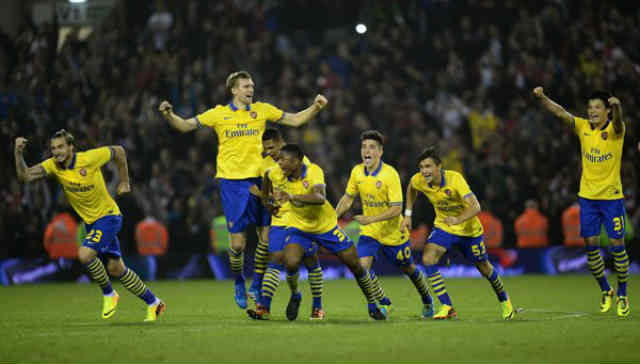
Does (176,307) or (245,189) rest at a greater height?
(245,189)

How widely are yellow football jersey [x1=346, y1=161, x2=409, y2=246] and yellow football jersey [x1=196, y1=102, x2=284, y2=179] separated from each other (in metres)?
1.28

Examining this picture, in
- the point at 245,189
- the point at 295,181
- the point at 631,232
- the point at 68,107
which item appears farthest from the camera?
the point at 68,107

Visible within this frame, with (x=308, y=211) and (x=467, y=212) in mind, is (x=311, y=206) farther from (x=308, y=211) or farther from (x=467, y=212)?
(x=467, y=212)

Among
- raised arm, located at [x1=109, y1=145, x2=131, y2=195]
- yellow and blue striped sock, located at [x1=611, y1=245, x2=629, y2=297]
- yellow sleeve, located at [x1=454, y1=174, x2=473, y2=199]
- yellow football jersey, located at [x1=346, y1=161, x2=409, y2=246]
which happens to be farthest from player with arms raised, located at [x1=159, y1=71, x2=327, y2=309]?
yellow and blue striped sock, located at [x1=611, y1=245, x2=629, y2=297]

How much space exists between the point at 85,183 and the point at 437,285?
4396 millimetres

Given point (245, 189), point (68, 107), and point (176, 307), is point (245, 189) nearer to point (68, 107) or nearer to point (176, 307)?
point (176, 307)

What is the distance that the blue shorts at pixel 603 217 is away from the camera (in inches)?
480

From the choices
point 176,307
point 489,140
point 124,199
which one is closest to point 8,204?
point 124,199

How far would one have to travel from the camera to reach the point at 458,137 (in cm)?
2394

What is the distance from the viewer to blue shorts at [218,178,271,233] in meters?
12.3

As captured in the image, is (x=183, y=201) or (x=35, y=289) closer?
(x=35, y=289)

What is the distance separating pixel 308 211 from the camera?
36.1 ft

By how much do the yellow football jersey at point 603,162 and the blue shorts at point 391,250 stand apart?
2424 millimetres

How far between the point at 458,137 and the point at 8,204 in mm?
10811
